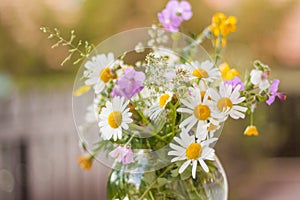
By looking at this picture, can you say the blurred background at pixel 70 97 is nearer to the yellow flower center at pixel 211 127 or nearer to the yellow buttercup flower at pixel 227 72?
the yellow buttercup flower at pixel 227 72

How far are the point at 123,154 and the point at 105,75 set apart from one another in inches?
4.3

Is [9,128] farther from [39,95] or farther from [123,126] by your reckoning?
[123,126]

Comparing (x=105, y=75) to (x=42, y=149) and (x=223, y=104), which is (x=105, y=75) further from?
(x=42, y=149)

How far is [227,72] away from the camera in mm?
879

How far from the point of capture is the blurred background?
160 inches

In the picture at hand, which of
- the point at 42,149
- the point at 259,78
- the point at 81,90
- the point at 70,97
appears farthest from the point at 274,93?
the point at 70,97

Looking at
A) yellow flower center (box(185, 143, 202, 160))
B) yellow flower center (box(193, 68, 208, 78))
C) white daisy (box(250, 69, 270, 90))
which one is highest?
yellow flower center (box(193, 68, 208, 78))

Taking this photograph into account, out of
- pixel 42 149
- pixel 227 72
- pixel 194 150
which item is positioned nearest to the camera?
pixel 194 150

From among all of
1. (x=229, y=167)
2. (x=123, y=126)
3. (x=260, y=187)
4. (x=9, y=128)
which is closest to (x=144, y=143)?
(x=123, y=126)

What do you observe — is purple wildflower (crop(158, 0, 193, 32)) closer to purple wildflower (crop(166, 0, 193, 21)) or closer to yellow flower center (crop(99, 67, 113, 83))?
purple wildflower (crop(166, 0, 193, 21))

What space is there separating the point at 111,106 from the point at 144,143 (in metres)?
0.09

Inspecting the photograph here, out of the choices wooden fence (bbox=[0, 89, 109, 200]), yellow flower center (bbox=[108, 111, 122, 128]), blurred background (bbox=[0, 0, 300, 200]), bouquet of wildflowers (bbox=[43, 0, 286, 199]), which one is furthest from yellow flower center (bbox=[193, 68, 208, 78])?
wooden fence (bbox=[0, 89, 109, 200])

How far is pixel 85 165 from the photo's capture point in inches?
37.4

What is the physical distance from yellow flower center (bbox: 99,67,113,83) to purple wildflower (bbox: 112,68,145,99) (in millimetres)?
21
